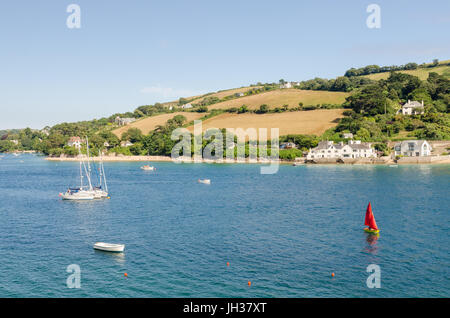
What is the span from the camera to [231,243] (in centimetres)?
4644

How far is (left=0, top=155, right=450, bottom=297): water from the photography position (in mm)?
34125

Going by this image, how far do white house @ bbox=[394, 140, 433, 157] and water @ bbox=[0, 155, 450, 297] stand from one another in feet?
235

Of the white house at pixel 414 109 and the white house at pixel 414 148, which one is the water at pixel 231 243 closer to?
the white house at pixel 414 148

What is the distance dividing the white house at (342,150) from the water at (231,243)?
244 ft

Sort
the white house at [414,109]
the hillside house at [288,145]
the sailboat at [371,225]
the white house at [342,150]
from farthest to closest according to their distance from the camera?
1. the white house at [414,109]
2. the hillside house at [288,145]
3. the white house at [342,150]
4. the sailboat at [371,225]

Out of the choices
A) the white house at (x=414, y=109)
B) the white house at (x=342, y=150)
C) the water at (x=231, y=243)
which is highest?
the white house at (x=414, y=109)

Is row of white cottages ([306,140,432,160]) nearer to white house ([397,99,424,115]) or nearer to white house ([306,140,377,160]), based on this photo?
white house ([306,140,377,160])

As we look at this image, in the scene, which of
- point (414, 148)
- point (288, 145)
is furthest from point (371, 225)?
point (288, 145)

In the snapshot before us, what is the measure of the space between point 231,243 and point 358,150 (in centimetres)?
12858

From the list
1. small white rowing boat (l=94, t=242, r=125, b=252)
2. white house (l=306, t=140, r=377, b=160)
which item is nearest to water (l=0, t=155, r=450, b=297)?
small white rowing boat (l=94, t=242, r=125, b=252)

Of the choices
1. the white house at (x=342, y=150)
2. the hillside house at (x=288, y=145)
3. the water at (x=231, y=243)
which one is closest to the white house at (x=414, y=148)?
the white house at (x=342, y=150)

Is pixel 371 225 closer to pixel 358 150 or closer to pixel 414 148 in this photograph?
pixel 358 150

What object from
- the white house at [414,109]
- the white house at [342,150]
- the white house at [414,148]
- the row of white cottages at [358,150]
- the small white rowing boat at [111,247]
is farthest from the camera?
the white house at [414,109]

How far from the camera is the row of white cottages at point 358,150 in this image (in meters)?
154
